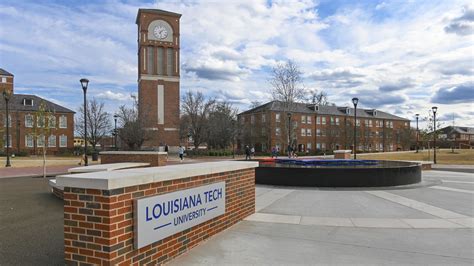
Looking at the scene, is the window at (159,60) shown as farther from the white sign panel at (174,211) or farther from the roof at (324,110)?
the white sign panel at (174,211)

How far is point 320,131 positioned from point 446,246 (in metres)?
78.9

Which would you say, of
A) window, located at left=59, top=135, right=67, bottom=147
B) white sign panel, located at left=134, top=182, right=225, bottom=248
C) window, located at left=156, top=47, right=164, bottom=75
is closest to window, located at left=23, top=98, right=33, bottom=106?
window, located at left=59, top=135, right=67, bottom=147

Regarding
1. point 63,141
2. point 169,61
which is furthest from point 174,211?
point 63,141

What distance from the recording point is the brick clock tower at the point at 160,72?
198ft

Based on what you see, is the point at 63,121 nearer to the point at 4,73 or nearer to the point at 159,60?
the point at 4,73

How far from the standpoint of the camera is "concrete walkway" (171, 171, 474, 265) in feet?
16.5

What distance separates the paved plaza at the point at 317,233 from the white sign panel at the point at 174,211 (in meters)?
0.46

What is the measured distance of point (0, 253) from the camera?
5.25 metres

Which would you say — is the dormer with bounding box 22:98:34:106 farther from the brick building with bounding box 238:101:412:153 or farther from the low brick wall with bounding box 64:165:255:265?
the low brick wall with bounding box 64:165:255:265

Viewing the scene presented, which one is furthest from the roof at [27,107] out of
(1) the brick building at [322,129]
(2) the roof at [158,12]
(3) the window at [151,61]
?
(1) the brick building at [322,129]

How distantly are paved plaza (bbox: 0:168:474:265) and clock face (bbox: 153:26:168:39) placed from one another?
5478 centimetres

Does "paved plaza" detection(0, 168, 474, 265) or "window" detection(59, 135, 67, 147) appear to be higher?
"window" detection(59, 135, 67, 147)

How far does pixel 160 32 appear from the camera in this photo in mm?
62156

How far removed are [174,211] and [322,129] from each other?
266 ft
